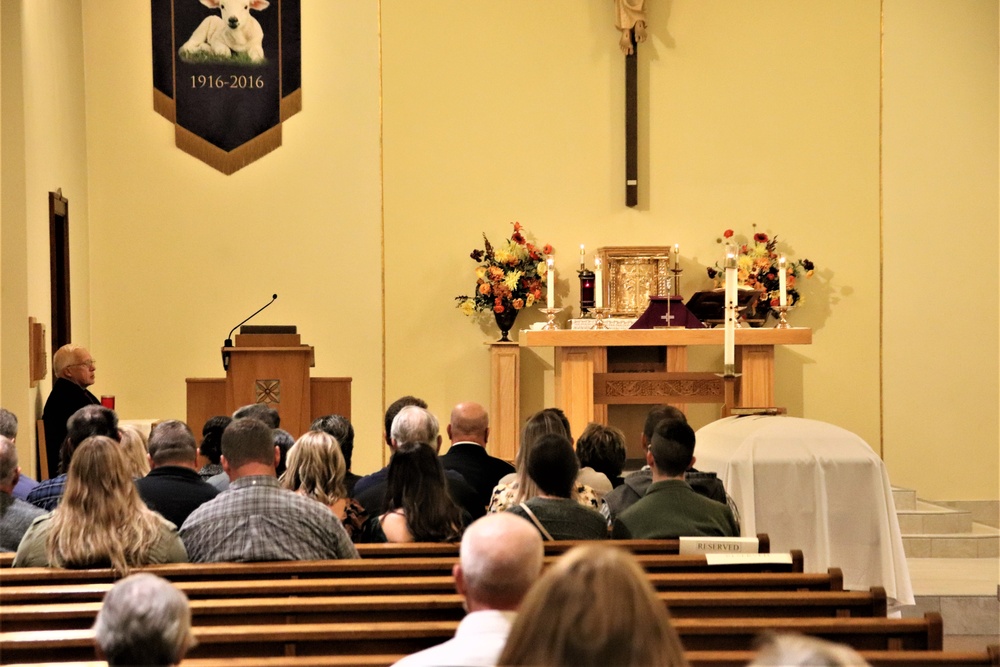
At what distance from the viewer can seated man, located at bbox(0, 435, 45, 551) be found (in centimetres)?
414

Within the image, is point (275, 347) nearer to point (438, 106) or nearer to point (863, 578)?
point (438, 106)

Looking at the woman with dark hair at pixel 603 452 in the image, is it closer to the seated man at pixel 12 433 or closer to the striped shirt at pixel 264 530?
the striped shirt at pixel 264 530

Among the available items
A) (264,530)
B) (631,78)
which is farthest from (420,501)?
(631,78)

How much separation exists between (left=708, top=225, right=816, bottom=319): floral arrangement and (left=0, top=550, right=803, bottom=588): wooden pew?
5971 millimetres

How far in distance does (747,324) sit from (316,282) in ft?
11.6

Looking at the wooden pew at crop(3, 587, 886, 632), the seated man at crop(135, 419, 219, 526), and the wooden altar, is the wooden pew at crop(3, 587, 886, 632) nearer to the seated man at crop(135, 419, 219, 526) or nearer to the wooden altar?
the seated man at crop(135, 419, 219, 526)

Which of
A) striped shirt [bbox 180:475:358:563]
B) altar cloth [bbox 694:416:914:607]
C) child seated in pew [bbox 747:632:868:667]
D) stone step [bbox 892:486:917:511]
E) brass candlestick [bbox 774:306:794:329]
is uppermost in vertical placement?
brass candlestick [bbox 774:306:794:329]

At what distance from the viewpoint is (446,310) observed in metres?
10.0

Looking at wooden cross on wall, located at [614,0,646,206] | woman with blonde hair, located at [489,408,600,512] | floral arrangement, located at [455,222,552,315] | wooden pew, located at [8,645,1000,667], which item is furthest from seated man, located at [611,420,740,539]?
wooden cross on wall, located at [614,0,646,206]

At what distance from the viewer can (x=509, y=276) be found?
962 cm

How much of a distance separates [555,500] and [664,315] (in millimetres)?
5050

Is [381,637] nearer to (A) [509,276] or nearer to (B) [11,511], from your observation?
(B) [11,511]

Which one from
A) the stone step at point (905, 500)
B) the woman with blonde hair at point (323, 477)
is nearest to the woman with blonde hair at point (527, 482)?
the woman with blonde hair at point (323, 477)

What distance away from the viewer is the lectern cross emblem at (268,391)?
305 inches
